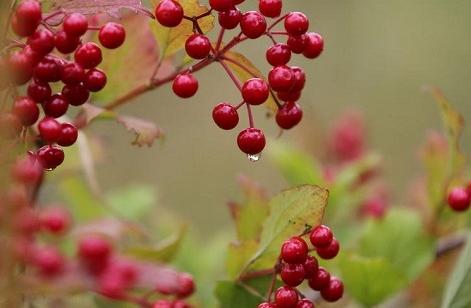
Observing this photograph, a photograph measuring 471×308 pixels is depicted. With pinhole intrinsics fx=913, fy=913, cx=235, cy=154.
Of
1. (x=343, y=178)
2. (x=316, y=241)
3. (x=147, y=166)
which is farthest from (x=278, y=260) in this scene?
(x=147, y=166)

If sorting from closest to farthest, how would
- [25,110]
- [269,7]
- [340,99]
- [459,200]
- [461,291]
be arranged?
[25,110] < [269,7] < [461,291] < [459,200] < [340,99]

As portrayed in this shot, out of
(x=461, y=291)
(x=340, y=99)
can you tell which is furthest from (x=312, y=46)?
(x=340, y=99)

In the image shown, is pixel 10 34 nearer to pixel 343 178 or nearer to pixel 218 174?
pixel 343 178

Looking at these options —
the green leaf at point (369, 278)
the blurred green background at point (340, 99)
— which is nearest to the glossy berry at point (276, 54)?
the green leaf at point (369, 278)

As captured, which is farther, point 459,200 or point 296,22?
point 459,200

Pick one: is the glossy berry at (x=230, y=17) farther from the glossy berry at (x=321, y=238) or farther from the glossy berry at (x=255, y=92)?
the glossy berry at (x=321, y=238)

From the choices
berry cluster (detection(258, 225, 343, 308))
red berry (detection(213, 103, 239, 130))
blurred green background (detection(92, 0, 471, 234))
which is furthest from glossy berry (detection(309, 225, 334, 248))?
blurred green background (detection(92, 0, 471, 234))

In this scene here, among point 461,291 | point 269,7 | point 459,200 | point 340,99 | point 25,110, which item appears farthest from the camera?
point 340,99

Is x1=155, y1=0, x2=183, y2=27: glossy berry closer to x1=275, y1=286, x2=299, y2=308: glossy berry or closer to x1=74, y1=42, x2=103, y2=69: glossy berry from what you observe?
x1=74, y1=42, x2=103, y2=69: glossy berry

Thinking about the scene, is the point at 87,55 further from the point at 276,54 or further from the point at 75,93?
the point at 276,54
